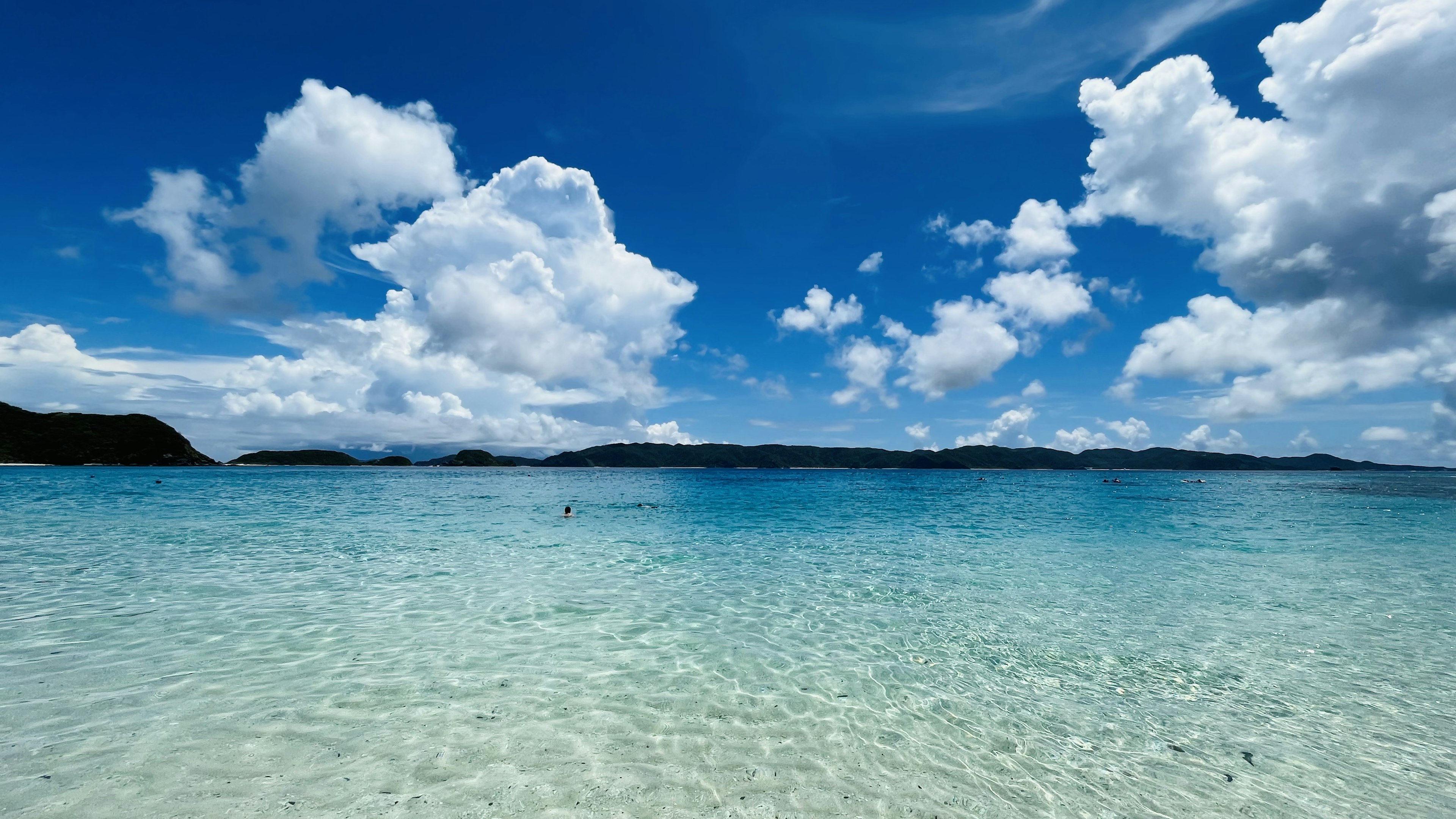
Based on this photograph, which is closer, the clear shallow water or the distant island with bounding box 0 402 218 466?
the clear shallow water

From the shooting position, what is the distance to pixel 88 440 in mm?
167375

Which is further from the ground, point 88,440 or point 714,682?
point 88,440

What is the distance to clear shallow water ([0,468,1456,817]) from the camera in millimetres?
6191

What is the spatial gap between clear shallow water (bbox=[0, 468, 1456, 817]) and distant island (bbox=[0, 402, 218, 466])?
216 m

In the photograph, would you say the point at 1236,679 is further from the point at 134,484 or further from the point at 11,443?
the point at 11,443

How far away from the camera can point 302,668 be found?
9.45m

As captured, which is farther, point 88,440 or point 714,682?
point 88,440

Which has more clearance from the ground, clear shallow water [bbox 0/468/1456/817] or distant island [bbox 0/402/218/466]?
distant island [bbox 0/402/218/466]

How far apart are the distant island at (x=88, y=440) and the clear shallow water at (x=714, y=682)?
216m

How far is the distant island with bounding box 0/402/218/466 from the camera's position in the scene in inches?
6344

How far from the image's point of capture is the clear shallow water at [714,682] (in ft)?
20.3

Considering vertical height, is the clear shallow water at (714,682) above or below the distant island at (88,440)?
below

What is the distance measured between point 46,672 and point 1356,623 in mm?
26462

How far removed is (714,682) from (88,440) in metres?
249
